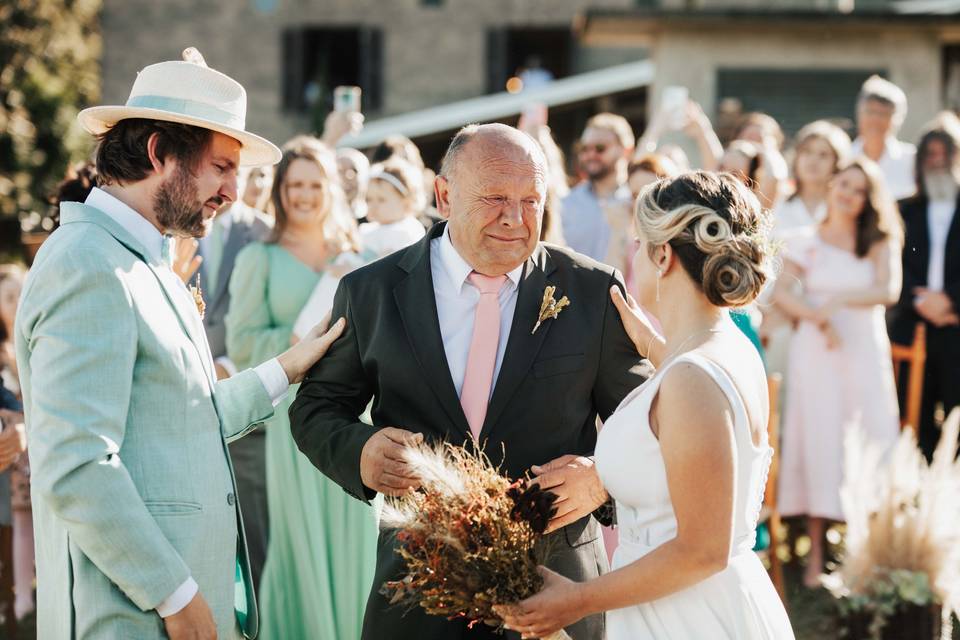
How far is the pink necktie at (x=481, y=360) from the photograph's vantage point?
3.70 metres

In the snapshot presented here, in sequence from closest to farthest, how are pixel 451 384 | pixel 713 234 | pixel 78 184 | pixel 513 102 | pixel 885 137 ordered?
pixel 713 234, pixel 451 384, pixel 78 184, pixel 885 137, pixel 513 102

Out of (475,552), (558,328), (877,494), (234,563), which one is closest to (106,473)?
(234,563)

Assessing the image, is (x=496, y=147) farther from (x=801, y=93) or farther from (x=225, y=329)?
(x=801, y=93)

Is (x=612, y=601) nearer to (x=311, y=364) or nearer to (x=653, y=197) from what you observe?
(x=653, y=197)

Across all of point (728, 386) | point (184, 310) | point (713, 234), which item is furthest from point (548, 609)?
point (184, 310)

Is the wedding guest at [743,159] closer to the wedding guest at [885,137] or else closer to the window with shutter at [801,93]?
the wedding guest at [885,137]

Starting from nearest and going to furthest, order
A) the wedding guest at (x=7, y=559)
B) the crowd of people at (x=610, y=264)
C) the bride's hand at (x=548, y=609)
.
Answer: the bride's hand at (x=548, y=609) → the crowd of people at (x=610, y=264) → the wedding guest at (x=7, y=559)

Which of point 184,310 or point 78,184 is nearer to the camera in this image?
point 184,310

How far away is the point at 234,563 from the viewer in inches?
133

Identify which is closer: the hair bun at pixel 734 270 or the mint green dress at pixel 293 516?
the hair bun at pixel 734 270

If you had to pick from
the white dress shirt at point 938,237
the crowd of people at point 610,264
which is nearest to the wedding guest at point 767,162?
the crowd of people at point 610,264

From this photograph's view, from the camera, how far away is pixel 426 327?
3.74m

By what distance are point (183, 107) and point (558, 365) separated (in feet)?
4.41

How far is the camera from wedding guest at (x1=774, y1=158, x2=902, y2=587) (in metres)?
7.65
